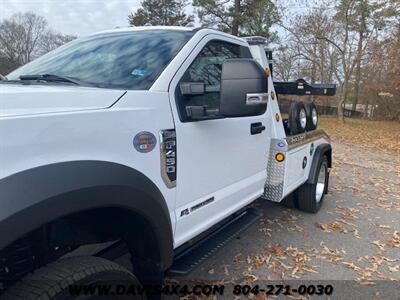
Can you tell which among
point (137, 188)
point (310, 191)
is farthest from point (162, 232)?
point (310, 191)

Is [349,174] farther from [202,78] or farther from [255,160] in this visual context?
[202,78]

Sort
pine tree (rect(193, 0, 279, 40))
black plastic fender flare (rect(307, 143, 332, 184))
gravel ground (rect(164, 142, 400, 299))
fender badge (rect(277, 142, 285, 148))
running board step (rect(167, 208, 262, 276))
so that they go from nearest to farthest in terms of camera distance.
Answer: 1. running board step (rect(167, 208, 262, 276))
2. gravel ground (rect(164, 142, 400, 299))
3. fender badge (rect(277, 142, 285, 148))
4. black plastic fender flare (rect(307, 143, 332, 184))
5. pine tree (rect(193, 0, 279, 40))

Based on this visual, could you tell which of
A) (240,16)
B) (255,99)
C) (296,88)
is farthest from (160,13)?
(255,99)

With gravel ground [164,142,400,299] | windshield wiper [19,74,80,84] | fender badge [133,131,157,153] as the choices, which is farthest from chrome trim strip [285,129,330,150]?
windshield wiper [19,74,80,84]

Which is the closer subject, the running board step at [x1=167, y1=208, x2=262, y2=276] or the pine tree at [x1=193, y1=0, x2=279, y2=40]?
the running board step at [x1=167, y1=208, x2=262, y2=276]

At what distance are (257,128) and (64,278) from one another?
215 cm

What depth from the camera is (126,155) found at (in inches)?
73.3

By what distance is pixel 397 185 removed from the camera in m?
7.50

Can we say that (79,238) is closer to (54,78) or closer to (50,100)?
(50,100)

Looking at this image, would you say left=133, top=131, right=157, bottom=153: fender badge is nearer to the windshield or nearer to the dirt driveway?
the windshield

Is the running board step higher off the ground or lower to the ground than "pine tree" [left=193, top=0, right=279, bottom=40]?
lower

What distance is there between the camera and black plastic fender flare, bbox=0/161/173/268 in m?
1.34

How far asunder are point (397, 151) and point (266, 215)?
1036 cm

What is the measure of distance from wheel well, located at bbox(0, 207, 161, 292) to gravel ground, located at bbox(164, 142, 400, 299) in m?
1.27
